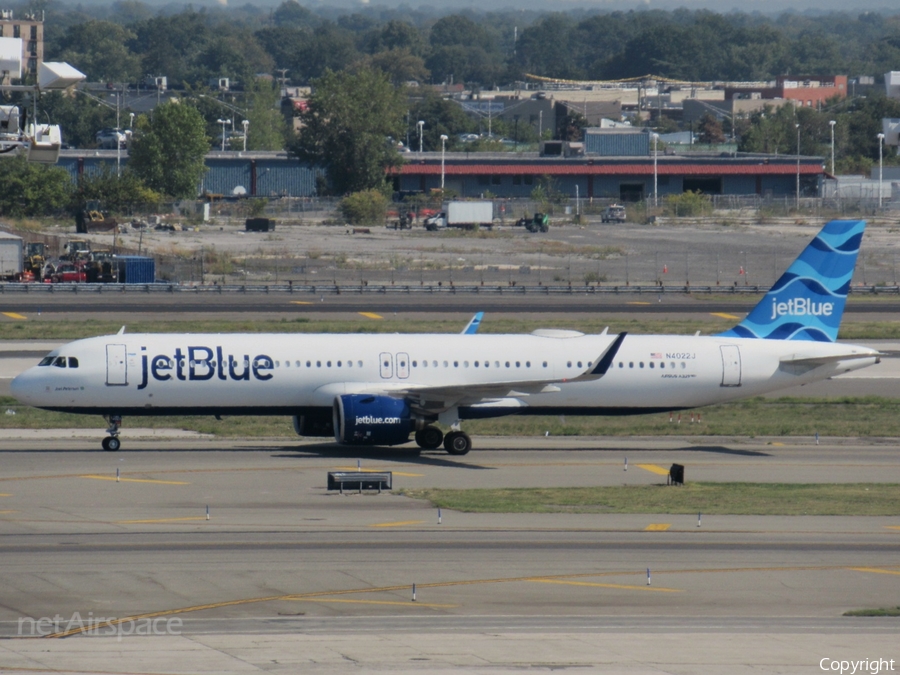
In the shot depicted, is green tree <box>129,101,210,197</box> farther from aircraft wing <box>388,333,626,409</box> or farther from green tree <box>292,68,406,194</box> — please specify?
aircraft wing <box>388,333,626,409</box>

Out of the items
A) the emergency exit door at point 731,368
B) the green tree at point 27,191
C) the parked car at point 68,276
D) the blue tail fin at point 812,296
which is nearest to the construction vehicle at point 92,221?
the green tree at point 27,191

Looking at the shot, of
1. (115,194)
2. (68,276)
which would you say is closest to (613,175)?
(115,194)

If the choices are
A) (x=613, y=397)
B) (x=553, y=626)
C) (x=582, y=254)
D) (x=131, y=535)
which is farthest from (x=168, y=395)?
(x=582, y=254)

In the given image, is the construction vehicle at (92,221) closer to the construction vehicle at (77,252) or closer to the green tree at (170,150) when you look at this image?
the construction vehicle at (77,252)

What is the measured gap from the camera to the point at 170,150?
162 metres

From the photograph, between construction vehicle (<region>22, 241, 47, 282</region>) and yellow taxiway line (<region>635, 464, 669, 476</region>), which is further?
construction vehicle (<region>22, 241, 47, 282</region>)

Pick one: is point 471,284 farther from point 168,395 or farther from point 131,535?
point 131,535

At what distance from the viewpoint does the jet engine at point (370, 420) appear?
4306 cm

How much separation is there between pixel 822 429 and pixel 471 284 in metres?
54.0

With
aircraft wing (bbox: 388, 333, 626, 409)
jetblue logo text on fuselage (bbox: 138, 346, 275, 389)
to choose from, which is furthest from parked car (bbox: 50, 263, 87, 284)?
aircraft wing (bbox: 388, 333, 626, 409)

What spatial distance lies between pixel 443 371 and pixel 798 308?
539 inches

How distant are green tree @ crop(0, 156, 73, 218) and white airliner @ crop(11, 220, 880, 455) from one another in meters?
107

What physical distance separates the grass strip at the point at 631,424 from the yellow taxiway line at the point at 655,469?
711cm

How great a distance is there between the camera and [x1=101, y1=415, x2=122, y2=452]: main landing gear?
43562 millimetres
